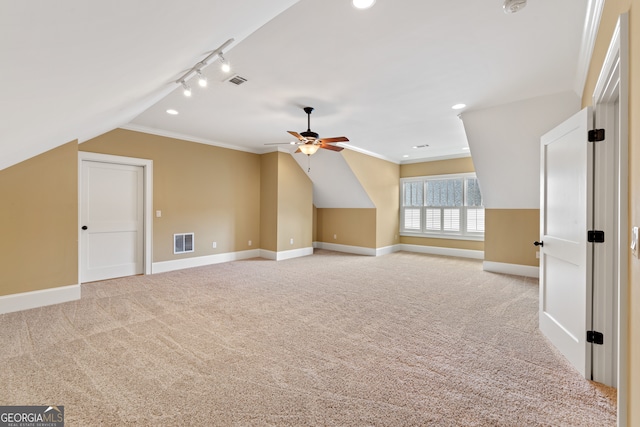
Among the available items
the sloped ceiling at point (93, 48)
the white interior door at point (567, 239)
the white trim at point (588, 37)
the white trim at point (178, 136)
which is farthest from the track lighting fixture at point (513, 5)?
the white trim at point (178, 136)

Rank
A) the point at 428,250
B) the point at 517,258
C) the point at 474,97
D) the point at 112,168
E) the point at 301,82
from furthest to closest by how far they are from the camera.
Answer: the point at 428,250
the point at 517,258
the point at 112,168
the point at 474,97
the point at 301,82

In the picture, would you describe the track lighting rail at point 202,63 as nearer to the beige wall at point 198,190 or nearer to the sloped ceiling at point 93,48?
the sloped ceiling at point 93,48

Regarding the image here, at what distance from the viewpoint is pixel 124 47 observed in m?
1.50

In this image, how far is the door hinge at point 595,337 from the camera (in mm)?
2023

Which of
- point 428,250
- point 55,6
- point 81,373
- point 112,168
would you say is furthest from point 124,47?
point 428,250

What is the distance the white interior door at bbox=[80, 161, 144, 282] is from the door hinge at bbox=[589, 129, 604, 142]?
601 centimetres

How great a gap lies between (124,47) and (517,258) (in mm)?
6424

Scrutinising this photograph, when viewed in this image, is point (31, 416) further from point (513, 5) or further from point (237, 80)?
point (513, 5)

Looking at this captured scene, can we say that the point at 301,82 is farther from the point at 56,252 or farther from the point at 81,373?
the point at 56,252

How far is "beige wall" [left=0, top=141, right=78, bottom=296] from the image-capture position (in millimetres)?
3311

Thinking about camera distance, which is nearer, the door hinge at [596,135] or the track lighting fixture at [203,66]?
the door hinge at [596,135]

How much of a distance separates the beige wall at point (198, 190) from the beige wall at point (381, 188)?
8.15 ft

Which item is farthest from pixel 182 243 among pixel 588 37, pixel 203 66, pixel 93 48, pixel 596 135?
pixel 588 37

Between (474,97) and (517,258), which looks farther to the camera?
(517,258)
